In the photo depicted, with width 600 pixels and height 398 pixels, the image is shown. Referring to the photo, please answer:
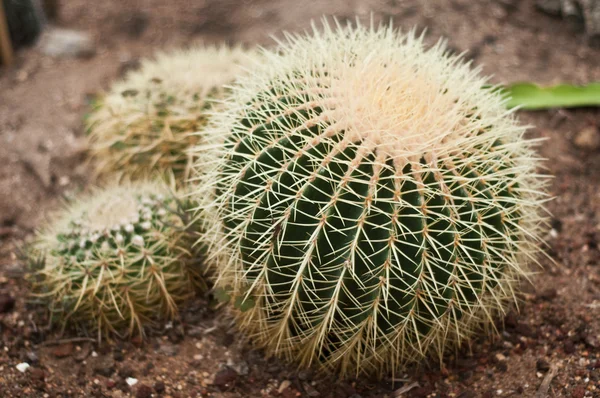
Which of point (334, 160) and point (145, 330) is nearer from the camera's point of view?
point (334, 160)

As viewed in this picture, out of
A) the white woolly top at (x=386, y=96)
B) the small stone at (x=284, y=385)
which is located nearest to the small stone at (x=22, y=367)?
the small stone at (x=284, y=385)

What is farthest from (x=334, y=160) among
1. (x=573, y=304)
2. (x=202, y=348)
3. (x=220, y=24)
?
(x=220, y=24)

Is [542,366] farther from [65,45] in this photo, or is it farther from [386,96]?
[65,45]

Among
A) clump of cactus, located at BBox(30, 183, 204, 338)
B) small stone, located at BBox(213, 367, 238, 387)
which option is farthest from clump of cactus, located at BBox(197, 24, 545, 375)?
clump of cactus, located at BBox(30, 183, 204, 338)

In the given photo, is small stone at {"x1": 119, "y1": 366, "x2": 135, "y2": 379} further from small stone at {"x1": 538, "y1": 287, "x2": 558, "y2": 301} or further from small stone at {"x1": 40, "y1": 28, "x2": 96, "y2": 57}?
small stone at {"x1": 40, "y1": 28, "x2": 96, "y2": 57}

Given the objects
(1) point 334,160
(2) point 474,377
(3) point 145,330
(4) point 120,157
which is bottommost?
(2) point 474,377

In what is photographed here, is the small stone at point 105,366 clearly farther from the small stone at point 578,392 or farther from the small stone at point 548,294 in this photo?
the small stone at point 548,294

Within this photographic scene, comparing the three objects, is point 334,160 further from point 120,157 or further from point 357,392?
point 120,157
